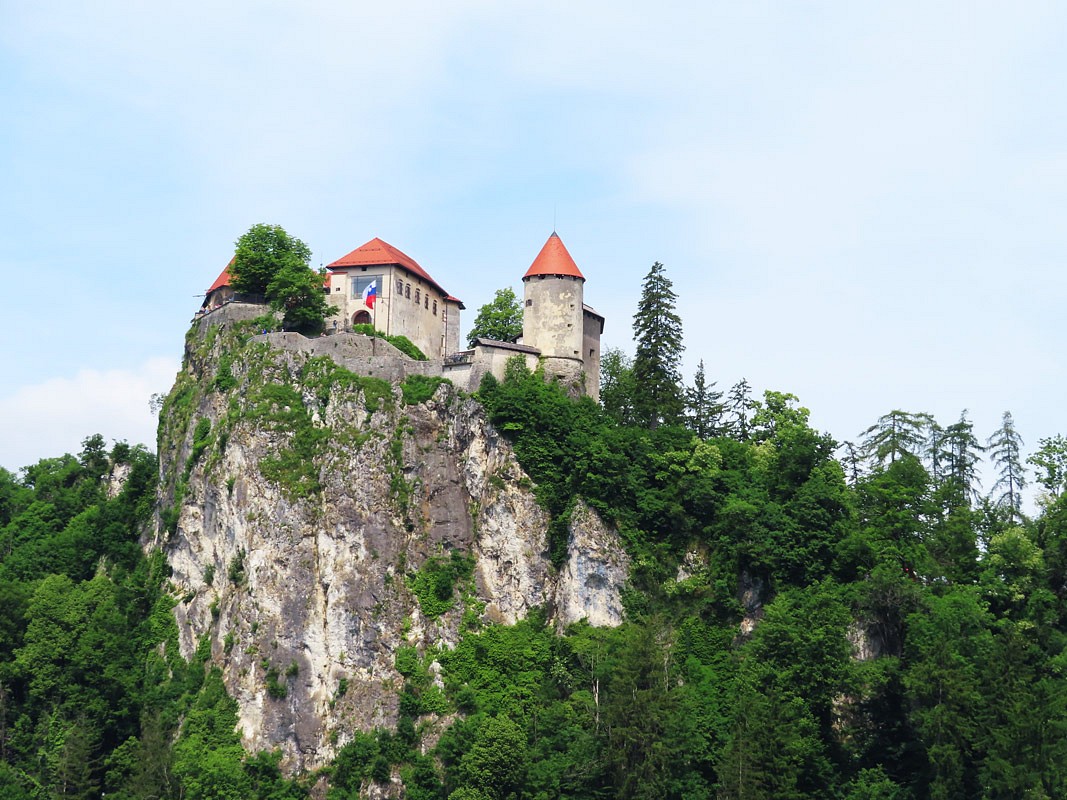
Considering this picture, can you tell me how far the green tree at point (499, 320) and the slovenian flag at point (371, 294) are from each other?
24.5 feet

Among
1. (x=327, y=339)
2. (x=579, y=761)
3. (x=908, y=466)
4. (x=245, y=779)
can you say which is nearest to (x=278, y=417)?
(x=327, y=339)

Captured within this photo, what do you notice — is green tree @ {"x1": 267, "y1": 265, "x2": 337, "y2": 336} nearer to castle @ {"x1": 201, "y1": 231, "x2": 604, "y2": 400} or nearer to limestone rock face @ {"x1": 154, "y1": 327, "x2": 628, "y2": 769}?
castle @ {"x1": 201, "y1": 231, "x2": 604, "y2": 400}

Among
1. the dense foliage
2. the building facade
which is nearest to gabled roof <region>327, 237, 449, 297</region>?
the building facade

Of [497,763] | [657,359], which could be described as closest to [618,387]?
[657,359]

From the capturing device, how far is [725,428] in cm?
8588

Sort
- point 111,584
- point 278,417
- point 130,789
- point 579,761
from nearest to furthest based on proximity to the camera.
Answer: point 579,761, point 130,789, point 278,417, point 111,584

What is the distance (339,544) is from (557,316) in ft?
57.4

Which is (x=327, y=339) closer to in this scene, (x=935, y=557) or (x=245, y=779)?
(x=245, y=779)

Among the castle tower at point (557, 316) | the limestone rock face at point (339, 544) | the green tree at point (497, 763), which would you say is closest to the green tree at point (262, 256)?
the limestone rock face at point (339, 544)

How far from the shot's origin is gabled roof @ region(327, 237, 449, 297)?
82.7 meters

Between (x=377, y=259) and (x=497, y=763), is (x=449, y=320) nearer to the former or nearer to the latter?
(x=377, y=259)

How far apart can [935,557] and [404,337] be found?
30158 mm

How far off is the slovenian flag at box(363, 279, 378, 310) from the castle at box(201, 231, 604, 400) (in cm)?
5

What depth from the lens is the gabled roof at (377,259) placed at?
82.7 m
